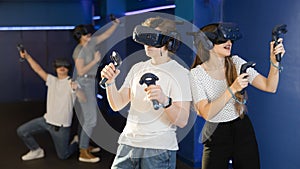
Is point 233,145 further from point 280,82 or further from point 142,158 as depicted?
point 280,82

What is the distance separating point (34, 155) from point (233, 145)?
2.34 metres

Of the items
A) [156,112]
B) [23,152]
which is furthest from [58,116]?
[156,112]

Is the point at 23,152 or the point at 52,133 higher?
the point at 52,133

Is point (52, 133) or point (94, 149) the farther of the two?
point (94, 149)

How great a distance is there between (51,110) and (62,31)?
346 cm

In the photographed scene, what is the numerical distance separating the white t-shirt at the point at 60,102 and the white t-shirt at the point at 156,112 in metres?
2.12

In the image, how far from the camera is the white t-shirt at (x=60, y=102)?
11.6 feet

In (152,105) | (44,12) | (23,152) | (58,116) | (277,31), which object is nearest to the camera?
(152,105)

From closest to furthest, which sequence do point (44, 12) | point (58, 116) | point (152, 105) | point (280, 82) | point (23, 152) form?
point (152, 105) → point (280, 82) → point (58, 116) → point (23, 152) → point (44, 12)

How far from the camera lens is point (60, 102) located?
3570 millimetres

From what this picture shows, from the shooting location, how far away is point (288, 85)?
2.48 meters

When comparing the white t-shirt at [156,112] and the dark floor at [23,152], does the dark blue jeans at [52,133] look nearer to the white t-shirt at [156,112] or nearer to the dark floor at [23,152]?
the dark floor at [23,152]

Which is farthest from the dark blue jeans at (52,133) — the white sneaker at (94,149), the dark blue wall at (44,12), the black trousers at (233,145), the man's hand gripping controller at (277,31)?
the dark blue wall at (44,12)

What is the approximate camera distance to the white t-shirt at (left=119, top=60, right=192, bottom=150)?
1482 millimetres
